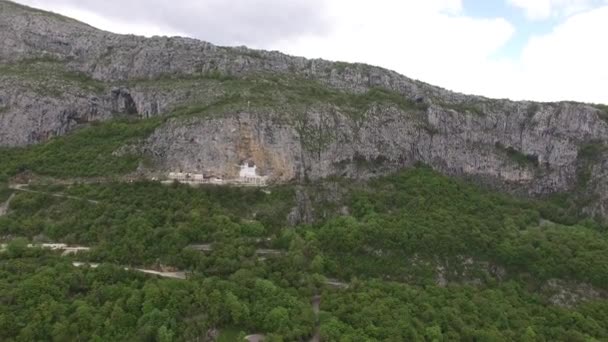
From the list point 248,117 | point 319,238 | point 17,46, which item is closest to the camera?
point 319,238

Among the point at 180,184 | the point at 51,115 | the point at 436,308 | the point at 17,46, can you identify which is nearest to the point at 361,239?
the point at 436,308

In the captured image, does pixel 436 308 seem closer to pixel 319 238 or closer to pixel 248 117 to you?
pixel 319 238

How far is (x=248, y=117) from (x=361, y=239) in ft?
95.1

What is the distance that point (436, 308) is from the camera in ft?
188

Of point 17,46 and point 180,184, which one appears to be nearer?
point 180,184

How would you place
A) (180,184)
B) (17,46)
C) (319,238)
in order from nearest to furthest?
(319,238) → (180,184) → (17,46)

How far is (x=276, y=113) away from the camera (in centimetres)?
8338

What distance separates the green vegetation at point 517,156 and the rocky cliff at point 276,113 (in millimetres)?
246

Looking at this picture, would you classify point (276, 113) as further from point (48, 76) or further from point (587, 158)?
point (587, 158)

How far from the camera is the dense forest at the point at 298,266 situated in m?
50.2

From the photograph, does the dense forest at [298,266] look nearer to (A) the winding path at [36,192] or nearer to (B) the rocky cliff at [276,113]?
(A) the winding path at [36,192]

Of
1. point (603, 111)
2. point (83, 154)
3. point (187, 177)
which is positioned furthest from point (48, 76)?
point (603, 111)

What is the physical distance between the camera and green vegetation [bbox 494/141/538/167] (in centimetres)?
9488

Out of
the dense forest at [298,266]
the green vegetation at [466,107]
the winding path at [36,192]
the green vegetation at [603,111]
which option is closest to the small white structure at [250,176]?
the dense forest at [298,266]
